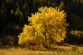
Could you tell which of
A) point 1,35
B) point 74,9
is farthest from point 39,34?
point 74,9

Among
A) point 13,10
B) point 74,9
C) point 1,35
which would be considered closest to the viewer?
point 1,35

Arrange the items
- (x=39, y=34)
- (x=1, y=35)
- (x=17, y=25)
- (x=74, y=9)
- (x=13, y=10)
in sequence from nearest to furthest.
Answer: (x=39, y=34), (x=1, y=35), (x=17, y=25), (x=13, y=10), (x=74, y=9)

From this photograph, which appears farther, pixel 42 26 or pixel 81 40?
pixel 81 40

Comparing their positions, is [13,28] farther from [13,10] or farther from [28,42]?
[28,42]

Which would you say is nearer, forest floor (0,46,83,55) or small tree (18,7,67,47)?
forest floor (0,46,83,55)

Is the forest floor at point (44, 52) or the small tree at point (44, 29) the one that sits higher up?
the small tree at point (44, 29)

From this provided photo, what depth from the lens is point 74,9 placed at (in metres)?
131

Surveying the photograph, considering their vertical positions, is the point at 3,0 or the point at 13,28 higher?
the point at 3,0

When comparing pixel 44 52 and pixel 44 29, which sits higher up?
pixel 44 29

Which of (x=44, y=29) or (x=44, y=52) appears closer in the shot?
(x=44, y=52)

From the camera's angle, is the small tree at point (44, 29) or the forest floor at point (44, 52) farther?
the small tree at point (44, 29)

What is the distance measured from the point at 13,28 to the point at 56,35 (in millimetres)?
21225

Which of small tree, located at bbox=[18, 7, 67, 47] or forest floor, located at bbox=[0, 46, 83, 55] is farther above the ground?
small tree, located at bbox=[18, 7, 67, 47]

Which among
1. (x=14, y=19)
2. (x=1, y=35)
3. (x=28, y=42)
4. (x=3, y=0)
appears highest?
(x=3, y=0)
